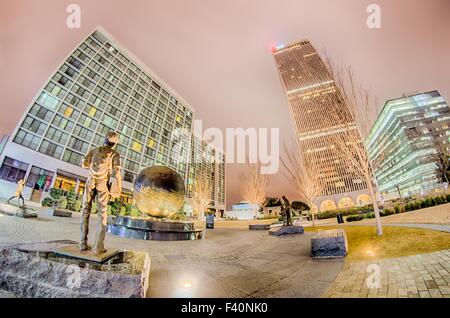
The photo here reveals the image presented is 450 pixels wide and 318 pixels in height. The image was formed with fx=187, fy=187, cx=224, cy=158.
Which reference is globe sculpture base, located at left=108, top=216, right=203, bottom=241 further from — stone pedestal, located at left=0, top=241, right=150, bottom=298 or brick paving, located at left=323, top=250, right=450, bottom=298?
brick paving, located at left=323, top=250, right=450, bottom=298

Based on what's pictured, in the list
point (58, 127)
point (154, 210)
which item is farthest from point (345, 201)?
point (58, 127)

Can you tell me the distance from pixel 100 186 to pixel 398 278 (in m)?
5.69

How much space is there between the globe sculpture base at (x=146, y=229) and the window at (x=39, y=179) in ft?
110

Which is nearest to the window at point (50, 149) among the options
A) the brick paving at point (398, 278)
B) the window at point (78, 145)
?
the window at point (78, 145)

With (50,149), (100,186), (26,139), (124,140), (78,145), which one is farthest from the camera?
(124,140)

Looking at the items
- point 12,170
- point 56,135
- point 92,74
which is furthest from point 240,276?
point 92,74

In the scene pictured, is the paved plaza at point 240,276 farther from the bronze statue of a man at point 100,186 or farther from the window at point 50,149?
the window at point 50,149

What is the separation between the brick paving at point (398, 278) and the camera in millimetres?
2809

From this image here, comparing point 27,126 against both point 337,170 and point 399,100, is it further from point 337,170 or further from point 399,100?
point 399,100

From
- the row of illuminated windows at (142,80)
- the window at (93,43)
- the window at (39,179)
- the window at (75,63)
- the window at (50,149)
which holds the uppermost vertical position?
the window at (93,43)

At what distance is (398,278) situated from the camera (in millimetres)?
3314

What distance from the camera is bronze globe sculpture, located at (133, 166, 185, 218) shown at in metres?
8.94

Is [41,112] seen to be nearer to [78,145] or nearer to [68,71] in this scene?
[78,145]
